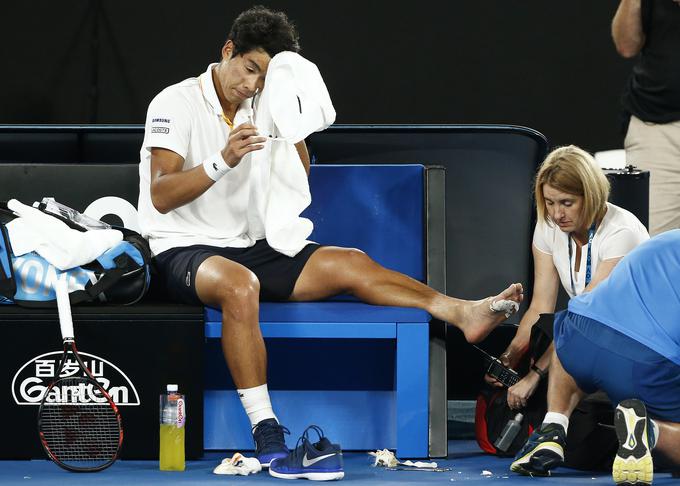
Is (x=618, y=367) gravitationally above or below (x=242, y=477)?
above

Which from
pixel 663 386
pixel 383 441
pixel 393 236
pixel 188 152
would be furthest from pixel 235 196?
pixel 663 386

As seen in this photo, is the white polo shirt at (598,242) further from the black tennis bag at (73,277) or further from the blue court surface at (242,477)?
the black tennis bag at (73,277)

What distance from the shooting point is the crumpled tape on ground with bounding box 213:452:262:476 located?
390 centimetres

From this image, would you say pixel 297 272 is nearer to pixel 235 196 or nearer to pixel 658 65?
pixel 235 196

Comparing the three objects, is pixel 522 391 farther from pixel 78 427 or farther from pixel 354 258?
pixel 78 427

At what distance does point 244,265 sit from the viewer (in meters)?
4.36

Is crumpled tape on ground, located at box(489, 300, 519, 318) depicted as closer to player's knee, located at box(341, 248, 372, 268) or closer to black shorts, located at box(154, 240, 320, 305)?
player's knee, located at box(341, 248, 372, 268)

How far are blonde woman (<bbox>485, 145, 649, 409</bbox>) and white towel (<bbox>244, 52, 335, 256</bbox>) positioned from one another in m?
0.76

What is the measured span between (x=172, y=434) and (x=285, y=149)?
1054 mm

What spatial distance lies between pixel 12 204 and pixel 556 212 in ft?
5.50

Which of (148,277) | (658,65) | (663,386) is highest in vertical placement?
(658,65)

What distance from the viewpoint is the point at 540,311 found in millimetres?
4438

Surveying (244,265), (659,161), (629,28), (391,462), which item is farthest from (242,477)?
(629,28)

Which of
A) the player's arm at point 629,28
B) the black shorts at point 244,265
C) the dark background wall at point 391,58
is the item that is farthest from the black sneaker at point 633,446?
the dark background wall at point 391,58
